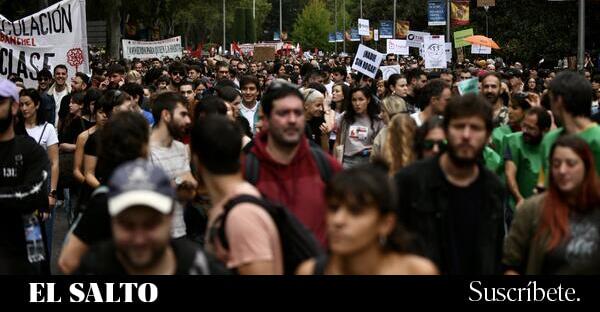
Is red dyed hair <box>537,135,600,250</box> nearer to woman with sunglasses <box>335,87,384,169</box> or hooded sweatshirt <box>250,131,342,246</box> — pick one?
hooded sweatshirt <box>250,131,342,246</box>

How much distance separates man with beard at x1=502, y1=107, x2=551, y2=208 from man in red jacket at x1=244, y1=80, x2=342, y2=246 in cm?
266

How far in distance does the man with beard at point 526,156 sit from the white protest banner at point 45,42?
885 centimetres

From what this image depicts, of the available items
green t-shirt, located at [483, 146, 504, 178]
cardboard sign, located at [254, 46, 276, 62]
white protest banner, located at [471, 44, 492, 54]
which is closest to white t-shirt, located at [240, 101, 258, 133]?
green t-shirt, located at [483, 146, 504, 178]

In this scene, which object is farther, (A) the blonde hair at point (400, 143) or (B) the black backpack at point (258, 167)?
(A) the blonde hair at point (400, 143)

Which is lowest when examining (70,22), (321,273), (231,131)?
(321,273)

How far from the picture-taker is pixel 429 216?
17.3ft

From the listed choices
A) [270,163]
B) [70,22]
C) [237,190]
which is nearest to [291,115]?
[270,163]

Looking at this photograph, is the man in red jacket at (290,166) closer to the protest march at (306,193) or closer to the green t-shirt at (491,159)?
the protest march at (306,193)

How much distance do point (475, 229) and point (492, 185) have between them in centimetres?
23

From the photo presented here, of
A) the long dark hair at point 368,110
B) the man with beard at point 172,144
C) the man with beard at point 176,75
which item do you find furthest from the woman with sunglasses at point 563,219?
the man with beard at point 176,75

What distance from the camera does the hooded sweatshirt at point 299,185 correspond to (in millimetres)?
5652

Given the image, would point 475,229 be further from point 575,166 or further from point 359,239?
point 359,239

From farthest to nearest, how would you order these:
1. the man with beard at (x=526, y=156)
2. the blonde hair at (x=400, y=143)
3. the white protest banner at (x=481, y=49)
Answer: the white protest banner at (x=481, y=49)
the man with beard at (x=526, y=156)
the blonde hair at (x=400, y=143)

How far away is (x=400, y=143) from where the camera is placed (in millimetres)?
6918
